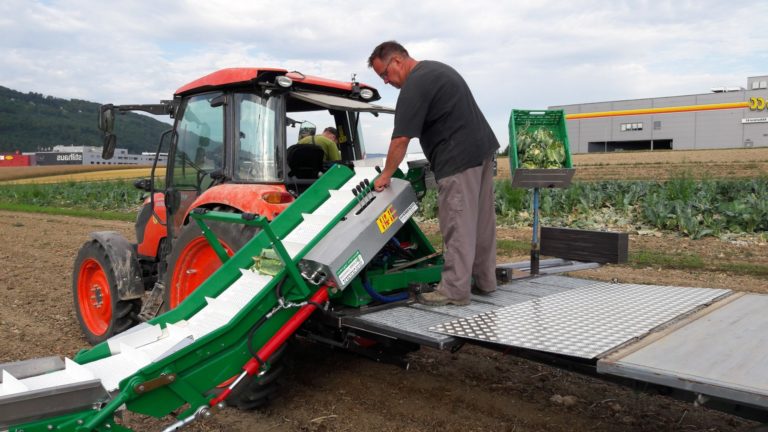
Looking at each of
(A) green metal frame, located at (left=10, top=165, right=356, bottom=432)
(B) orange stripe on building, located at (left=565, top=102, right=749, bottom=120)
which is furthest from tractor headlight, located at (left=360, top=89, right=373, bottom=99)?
(B) orange stripe on building, located at (left=565, top=102, right=749, bottom=120)

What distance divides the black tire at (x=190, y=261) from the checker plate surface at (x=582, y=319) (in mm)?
1769

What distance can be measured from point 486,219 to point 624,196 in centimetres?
929

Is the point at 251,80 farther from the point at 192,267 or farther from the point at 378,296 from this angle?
the point at 378,296

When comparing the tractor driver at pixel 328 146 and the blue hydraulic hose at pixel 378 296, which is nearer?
the blue hydraulic hose at pixel 378 296

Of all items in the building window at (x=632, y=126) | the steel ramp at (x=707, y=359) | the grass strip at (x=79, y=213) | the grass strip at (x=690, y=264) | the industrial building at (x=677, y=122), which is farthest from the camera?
the building window at (x=632, y=126)

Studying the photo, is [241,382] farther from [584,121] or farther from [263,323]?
[584,121]

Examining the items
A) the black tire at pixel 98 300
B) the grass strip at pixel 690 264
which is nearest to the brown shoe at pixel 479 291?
the black tire at pixel 98 300

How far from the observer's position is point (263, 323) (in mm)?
3203

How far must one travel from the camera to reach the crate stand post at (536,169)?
15.4 feet

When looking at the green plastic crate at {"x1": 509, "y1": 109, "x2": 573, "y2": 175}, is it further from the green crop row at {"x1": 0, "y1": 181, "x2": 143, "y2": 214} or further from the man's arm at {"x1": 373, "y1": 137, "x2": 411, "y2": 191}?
the green crop row at {"x1": 0, "y1": 181, "x2": 143, "y2": 214}

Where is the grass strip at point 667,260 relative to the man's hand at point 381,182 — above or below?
below

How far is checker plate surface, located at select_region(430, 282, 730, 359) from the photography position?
262 centimetres

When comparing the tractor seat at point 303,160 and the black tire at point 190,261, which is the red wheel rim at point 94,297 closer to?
the black tire at point 190,261

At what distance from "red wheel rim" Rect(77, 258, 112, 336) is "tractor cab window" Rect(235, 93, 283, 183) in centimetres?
187
